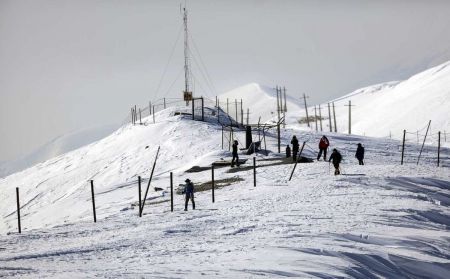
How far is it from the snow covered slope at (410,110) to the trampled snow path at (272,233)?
6639cm

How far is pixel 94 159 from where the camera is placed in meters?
61.7

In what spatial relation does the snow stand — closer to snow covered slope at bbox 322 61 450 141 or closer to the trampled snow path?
snow covered slope at bbox 322 61 450 141

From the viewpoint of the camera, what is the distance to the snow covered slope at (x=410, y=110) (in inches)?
4478

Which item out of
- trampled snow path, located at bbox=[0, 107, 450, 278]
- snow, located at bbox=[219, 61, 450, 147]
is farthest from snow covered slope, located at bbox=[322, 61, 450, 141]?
trampled snow path, located at bbox=[0, 107, 450, 278]

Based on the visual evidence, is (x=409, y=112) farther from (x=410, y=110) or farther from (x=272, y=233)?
(x=272, y=233)

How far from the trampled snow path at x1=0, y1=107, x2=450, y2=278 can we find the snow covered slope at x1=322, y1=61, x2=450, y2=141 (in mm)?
66392

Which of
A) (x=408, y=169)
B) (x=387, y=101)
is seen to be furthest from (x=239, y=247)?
(x=387, y=101)

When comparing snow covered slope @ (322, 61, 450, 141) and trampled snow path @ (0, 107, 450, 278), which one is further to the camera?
snow covered slope @ (322, 61, 450, 141)

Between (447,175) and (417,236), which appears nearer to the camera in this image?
(417,236)

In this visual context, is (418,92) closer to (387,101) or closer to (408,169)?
(387,101)

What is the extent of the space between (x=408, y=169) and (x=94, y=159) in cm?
3765

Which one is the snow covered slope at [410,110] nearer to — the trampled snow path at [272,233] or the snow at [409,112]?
the snow at [409,112]

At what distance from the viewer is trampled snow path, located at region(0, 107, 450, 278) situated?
13.2 metres

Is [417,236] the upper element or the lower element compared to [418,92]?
lower
